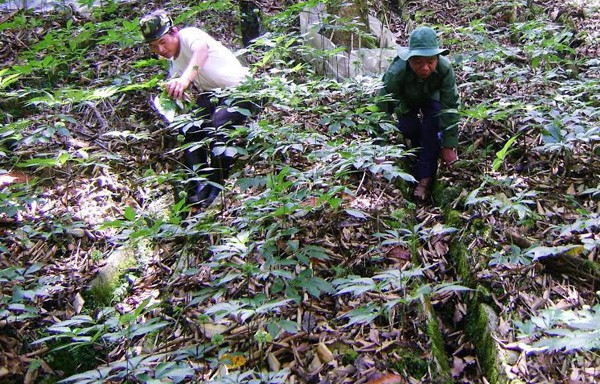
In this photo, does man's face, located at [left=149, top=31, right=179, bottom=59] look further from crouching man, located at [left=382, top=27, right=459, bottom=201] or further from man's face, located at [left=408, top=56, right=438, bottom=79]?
man's face, located at [left=408, top=56, right=438, bottom=79]

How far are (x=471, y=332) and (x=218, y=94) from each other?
2.54 m

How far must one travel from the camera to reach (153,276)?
11.1 feet

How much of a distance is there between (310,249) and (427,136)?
1973mm

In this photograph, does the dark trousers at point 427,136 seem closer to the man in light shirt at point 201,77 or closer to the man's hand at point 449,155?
the man's hand at point 449,155

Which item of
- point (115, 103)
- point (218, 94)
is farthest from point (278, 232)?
point (115, 103)

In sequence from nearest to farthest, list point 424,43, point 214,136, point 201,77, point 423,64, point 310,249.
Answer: point 310,249 → point 424,43 → point 423,64 → point 214,136 → point 201,77

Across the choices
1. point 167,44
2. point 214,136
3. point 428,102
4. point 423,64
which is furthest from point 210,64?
point 428,102

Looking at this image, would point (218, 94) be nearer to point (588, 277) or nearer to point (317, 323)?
point (317, 323)

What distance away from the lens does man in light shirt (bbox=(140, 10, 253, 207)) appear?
13.3 feet

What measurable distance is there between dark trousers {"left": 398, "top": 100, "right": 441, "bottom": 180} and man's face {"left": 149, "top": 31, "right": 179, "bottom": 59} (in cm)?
206

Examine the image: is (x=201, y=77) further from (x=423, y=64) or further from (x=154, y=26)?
(x=423, y=64)

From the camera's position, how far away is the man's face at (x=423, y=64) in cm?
393

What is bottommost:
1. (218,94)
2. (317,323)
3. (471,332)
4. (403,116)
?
(471,332)

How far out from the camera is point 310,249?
2.62 meters
